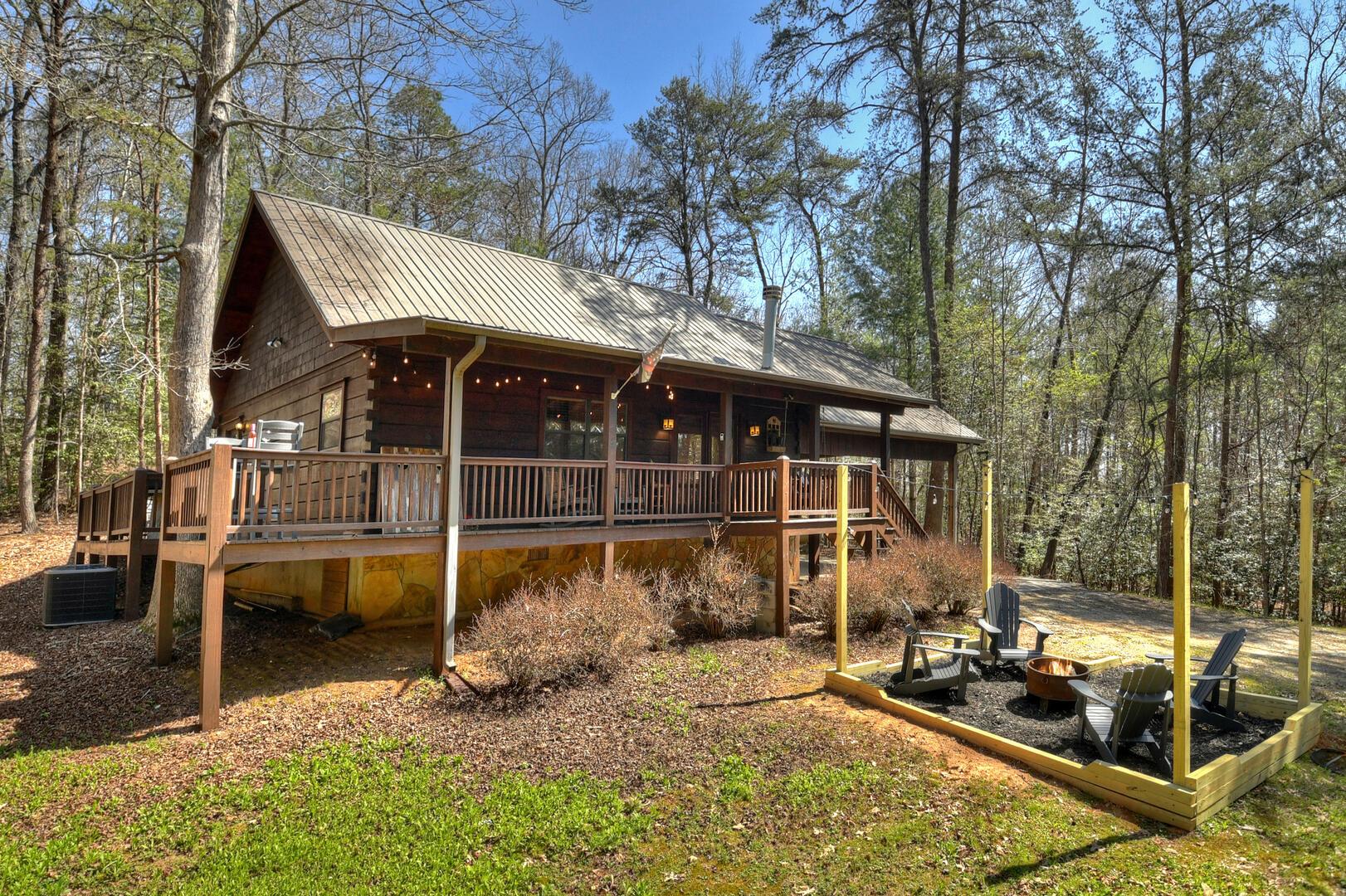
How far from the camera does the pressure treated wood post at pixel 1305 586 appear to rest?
6387mm

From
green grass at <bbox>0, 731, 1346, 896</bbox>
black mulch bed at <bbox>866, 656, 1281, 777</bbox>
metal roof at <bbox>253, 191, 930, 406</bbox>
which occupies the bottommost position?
green grass at <bbox>0, 731, 1346, 896</bbox>

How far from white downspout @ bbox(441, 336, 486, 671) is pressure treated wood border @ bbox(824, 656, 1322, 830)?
182 inches

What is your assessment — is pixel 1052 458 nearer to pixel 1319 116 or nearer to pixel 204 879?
pixel 1319 116

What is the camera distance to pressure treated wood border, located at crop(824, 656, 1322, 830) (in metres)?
4.84

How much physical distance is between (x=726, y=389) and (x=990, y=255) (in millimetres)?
16960

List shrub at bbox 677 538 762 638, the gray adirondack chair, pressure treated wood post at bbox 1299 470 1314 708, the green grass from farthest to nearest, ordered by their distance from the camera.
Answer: shrub at bbox 677 538 762 638, pressure treated wood post at bbox 1299 470 1314 708, the gray adirondack chair, the green grass

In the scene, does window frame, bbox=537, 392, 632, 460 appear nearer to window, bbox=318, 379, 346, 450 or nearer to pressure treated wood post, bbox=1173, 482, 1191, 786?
window, bbox=318, 379, 346, 450

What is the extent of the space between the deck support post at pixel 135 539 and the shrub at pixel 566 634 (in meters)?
5.11

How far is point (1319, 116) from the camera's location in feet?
46.7

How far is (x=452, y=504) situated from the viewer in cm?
817

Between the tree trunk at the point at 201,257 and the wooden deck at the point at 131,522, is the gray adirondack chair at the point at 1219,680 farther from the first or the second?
the wooden deck at the point at 131,522

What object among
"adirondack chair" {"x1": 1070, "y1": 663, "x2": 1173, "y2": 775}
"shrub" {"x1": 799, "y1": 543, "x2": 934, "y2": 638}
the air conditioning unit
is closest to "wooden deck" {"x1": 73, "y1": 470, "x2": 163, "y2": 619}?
the air conditioning unit

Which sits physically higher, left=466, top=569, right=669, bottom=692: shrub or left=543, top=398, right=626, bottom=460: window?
left=543, top=398, right=626, bottom=460: window

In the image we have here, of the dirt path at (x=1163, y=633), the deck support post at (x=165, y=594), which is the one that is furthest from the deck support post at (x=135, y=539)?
the dirt path at (x=1163, y=633)
